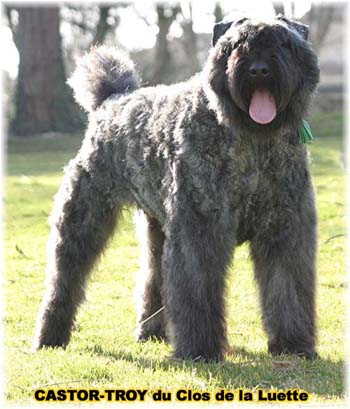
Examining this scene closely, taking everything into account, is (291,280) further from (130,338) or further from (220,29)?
(220,29)

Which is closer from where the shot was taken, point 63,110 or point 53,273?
point 53,273

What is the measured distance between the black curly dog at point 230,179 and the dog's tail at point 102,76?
702 mm

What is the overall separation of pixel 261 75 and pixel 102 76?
2.10 m

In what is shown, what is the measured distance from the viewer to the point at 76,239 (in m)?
5.96

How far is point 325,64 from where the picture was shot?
128 ft

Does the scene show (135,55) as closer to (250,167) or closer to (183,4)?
(183,4)

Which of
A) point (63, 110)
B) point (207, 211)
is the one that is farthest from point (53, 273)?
point (63, 110)

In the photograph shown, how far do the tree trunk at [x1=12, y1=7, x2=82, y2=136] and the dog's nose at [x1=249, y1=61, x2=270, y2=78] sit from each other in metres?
18.7

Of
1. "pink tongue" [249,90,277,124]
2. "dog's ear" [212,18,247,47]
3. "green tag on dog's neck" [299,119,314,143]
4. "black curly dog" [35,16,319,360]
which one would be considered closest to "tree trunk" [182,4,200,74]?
"black curly dog" [35,16,319,360]

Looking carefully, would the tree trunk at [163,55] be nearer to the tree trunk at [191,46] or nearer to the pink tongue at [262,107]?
the tree trunk at [191,46]

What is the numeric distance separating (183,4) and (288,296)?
69.9ft

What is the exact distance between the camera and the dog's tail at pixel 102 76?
6.44 meters

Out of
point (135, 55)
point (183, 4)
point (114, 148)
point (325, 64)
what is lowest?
point (325, 64)

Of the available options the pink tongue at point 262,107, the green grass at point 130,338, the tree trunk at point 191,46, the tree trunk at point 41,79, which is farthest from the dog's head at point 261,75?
the tree trunk at point 191,46
